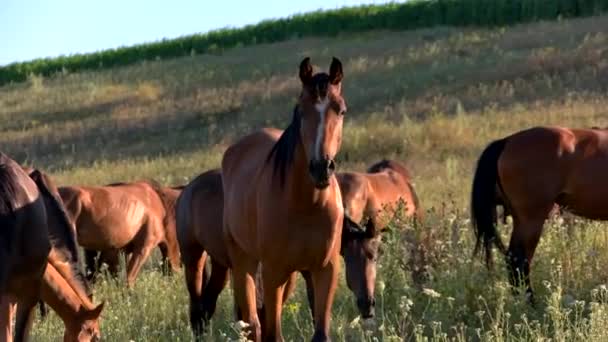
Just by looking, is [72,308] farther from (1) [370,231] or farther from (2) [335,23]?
(2) [335,23]

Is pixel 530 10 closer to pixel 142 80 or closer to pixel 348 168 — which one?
pixel 142 80

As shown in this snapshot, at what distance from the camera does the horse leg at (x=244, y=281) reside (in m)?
8.82

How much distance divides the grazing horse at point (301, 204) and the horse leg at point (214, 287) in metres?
1.64

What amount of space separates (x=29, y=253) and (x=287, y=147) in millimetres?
1702

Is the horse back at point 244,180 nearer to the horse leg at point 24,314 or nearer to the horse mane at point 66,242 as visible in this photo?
the horse mane at point 66,242

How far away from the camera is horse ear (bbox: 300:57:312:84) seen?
24.2 feet

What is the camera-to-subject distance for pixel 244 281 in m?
8.87

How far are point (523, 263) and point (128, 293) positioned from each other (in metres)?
3.44

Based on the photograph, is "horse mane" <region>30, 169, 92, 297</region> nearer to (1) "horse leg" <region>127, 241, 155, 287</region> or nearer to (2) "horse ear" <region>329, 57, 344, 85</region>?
(2) "horse ear" <region>329, 57, 344, 85</region>

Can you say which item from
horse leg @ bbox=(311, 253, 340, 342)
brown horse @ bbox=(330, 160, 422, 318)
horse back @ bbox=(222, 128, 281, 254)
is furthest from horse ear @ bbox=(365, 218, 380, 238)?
horse leg @ bbox=(311, 253, 340, 342)

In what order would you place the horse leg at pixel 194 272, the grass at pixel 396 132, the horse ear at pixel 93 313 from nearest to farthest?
the horse ear at pixel 93 313
the grass at pixel 396 132
the horse leg at pixel 194 272

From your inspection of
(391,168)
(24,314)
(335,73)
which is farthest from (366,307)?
(391,168)

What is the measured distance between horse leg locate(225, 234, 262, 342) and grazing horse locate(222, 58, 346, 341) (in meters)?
0.21

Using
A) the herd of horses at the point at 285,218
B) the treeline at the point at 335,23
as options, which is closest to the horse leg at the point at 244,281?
the herd of horses at the point at 285,218
